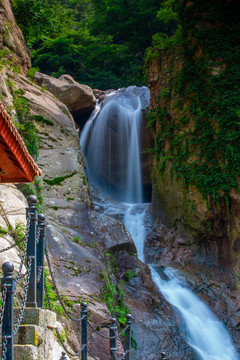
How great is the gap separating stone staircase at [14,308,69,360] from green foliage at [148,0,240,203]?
1010 centimetres

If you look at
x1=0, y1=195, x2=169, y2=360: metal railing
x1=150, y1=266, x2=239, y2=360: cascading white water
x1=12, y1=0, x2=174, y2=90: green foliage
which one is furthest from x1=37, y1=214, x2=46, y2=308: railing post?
x1=12, y1=0, x2=174, y2=90: green foliage

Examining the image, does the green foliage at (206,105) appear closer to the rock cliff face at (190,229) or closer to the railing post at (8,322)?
the rock cliff face at (190,229)

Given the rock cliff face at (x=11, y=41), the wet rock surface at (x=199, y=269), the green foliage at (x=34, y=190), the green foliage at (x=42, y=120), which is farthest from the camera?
the rock cliff face at (x=11, y=41)

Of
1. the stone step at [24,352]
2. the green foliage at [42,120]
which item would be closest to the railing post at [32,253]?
the stone step at [24,352]

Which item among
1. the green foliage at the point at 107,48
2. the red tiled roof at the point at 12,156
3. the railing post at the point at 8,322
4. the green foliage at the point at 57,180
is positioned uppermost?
the green foliage at the point at 107,48

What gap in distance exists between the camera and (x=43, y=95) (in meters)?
14.6

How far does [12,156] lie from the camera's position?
4.87 m

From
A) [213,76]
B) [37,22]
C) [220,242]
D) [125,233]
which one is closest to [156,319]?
[125,233]

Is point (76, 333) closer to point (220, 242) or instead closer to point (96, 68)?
point (220, 242)

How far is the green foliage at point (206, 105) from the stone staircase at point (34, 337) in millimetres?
10105

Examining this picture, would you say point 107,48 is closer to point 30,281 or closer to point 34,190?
point 34,190

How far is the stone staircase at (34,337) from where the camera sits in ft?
12.1

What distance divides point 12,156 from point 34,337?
244 cm

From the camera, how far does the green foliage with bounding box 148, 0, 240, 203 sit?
13.2 m
